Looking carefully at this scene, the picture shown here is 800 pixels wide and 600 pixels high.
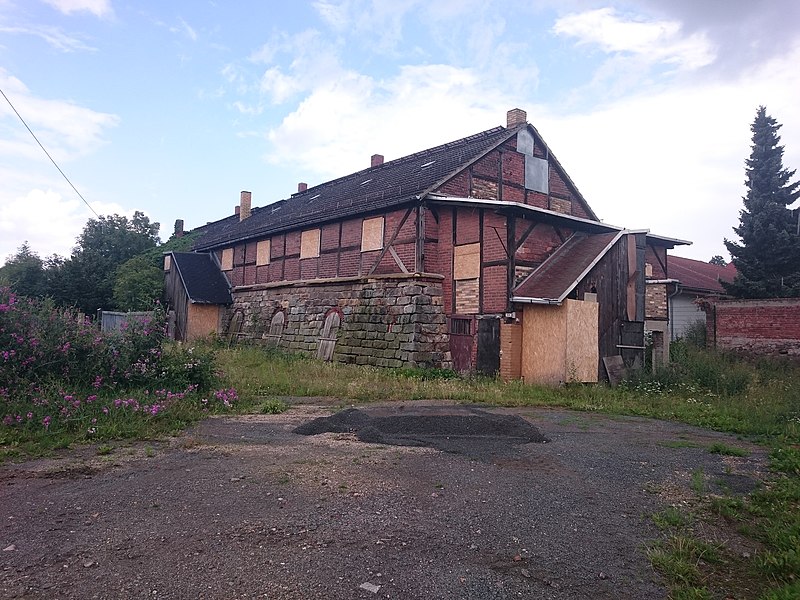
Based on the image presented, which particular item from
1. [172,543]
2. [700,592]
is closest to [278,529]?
[172,543]

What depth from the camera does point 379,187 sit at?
18969 mm

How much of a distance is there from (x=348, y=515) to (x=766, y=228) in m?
22.3

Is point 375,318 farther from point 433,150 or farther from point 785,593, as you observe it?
point 785,593

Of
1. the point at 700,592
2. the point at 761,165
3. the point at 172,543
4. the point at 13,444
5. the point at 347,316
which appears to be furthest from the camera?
the point at 761,165

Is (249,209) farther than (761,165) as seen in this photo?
Yes

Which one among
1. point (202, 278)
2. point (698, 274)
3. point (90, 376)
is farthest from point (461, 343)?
point (698, 274)

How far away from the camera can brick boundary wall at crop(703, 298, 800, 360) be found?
16234 millimetres

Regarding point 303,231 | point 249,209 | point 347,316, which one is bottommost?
point 347,316

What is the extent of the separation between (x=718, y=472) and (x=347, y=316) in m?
12.5

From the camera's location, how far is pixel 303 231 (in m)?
20.5

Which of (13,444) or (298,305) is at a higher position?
(298,305)

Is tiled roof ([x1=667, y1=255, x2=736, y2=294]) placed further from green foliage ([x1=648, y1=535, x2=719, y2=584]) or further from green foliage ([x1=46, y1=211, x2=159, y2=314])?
green foliage ([x1=46, y1=211, x2=159, y2=314])

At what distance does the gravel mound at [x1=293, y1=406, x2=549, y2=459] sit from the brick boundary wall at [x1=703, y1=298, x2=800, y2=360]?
39.9 feet

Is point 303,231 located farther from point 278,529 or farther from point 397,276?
point 278,529
